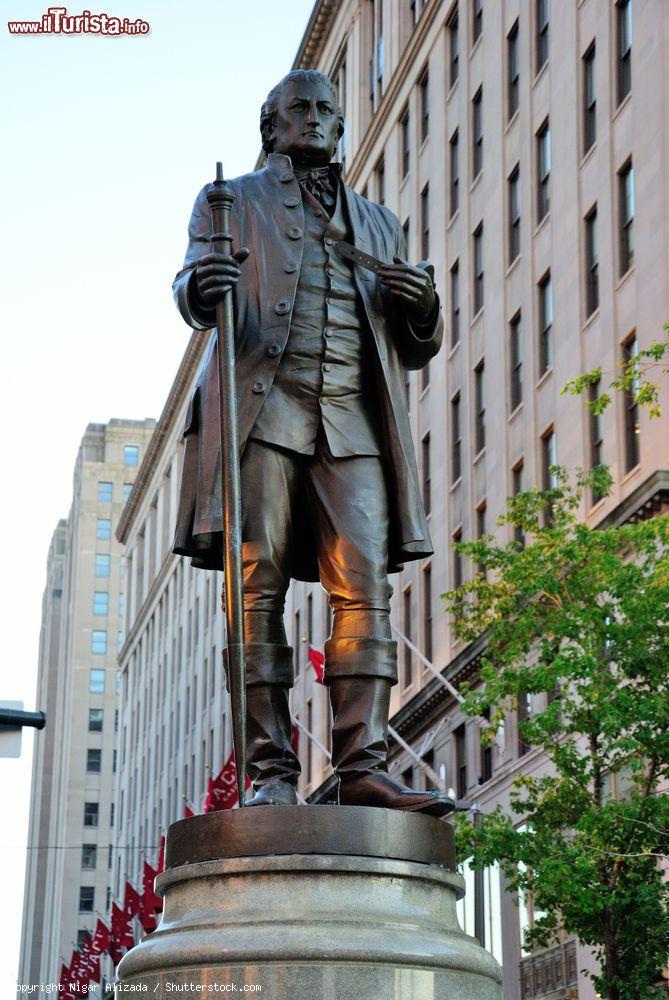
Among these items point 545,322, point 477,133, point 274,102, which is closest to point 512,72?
point 477,133

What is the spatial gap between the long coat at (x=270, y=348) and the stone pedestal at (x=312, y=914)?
5.25ft

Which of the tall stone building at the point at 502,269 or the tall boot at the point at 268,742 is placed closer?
the tall boot at the point at 268,742

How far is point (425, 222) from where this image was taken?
56750 mm

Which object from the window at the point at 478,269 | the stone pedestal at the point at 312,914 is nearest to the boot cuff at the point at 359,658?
the stone pedestal at the point at 312,914

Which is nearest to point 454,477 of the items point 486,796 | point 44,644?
point 486,796

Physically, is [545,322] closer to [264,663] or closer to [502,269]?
[502,269]

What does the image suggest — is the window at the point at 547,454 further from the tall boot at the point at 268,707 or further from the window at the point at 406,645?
the tall boot at the point at 268,707

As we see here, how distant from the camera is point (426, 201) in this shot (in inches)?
2247

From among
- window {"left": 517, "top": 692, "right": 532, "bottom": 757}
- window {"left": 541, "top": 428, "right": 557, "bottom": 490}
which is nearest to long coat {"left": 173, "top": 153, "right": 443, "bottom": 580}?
window {"left": 517, "top": 692, "right": 532, "bottom": 757}

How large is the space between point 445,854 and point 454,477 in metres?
43.0

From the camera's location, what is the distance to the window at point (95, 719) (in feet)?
480

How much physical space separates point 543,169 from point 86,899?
4122 inches

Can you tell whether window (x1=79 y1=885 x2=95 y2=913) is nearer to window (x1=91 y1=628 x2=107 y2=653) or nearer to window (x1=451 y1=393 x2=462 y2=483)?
window (x1=91 y1=628 x2=107 y2=653)

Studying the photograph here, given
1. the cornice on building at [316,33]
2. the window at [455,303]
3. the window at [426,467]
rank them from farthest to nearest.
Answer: the cornice on building at [316,33], the window at [426,467], the window at [455,303]
